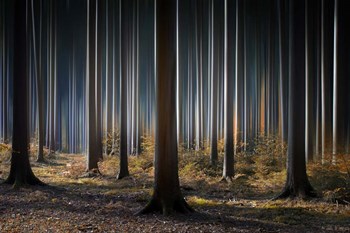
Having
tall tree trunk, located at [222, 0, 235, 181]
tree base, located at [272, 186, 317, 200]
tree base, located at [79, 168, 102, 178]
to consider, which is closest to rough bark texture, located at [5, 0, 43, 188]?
tree base, located at [79, 168, 102, 178]

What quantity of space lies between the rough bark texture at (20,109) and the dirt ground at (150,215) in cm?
78

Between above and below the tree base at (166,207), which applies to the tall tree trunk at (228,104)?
above

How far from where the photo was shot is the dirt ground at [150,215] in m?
8.10

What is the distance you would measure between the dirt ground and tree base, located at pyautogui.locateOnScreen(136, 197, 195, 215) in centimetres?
23

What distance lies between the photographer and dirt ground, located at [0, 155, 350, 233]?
26.6 feet

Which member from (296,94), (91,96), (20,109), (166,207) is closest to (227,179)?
(296,94)

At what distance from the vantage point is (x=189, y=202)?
36.8 feet

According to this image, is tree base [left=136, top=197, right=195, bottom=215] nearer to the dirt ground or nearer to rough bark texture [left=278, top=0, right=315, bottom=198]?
the dirt ground

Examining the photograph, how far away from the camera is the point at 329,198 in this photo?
1059 centimetres

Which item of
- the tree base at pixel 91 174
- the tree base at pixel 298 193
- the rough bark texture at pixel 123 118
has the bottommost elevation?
the tree base at pixel 91 174

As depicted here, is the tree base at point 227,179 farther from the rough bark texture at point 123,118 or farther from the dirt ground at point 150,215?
the rough bark texture at point 123,118

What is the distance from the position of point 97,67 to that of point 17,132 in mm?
7256

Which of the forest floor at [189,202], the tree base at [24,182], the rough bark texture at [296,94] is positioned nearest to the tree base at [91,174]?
the forest floor at [189,202]

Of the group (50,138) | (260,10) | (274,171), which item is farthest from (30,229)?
(260,10)
